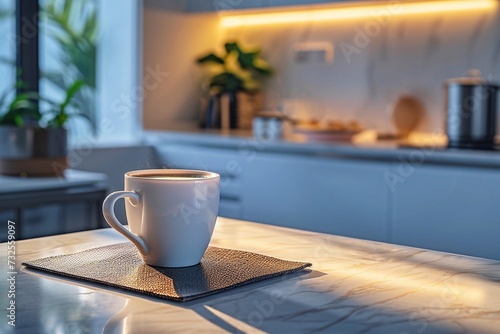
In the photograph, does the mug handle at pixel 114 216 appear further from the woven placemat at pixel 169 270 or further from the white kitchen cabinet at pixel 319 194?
the white kitchen cabinet at pixel 319 194

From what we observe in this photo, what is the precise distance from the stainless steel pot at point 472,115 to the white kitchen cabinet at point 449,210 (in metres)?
0.19

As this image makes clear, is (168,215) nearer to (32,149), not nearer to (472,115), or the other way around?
(32,149)

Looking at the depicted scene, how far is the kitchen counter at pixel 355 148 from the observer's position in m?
2.35

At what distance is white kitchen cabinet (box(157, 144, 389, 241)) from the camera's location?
2537 millimetres

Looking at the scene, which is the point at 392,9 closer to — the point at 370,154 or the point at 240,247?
the point at 370,154

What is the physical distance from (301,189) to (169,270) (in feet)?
6.13

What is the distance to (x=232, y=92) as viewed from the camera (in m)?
3.56

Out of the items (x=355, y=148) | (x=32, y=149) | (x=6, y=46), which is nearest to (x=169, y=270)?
(x=32, y=149)

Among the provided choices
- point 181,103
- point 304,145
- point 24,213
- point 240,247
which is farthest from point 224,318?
point 181,103

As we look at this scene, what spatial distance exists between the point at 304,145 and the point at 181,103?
3.68ft

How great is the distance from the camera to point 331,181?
2.64 metres

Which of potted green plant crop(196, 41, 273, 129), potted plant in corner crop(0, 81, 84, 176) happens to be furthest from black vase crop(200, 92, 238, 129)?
potted plant in corner crop(0, 81, 84, 176)

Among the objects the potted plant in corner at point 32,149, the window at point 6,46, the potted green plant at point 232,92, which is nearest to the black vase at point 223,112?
the potted green plant at point 232,92

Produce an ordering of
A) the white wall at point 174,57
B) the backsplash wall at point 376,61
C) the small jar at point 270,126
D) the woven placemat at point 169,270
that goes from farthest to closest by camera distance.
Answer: the white wall at point 174,57
the small jar at point 270,126
the backsplash wall at point 376,61
the woven placemat at point 169,270
